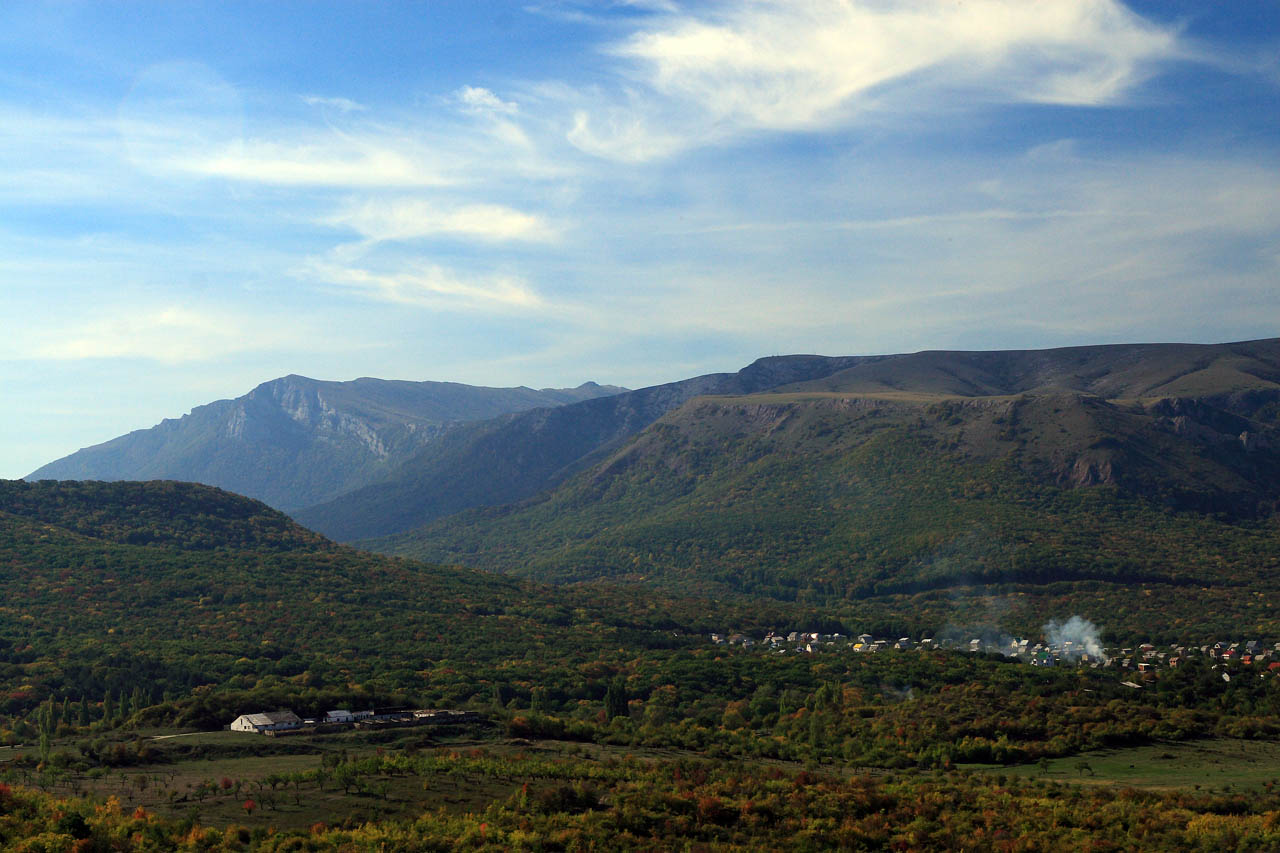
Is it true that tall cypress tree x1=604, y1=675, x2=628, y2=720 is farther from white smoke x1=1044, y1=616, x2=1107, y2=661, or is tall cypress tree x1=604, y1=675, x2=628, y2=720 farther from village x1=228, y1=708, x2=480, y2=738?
white smoke x1=1044, y1=616, x2=1107, y2=661

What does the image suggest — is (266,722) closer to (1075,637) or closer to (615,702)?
(615,702)

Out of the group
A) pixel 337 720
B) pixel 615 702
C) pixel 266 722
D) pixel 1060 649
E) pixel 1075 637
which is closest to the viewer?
pixel 266 722

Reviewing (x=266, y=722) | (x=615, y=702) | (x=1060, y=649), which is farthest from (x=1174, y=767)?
(x=1060, y=649)

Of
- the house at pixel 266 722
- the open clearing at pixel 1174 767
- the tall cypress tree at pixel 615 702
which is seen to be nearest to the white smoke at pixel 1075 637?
the open clearing at pixel 1174 767

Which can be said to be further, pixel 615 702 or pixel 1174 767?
pixel 615 702

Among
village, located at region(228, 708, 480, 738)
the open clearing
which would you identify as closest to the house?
village, located at region(228, 708, 480, 738)

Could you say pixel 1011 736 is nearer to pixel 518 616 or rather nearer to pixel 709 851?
pixel 709 851

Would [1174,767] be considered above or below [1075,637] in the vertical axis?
above
